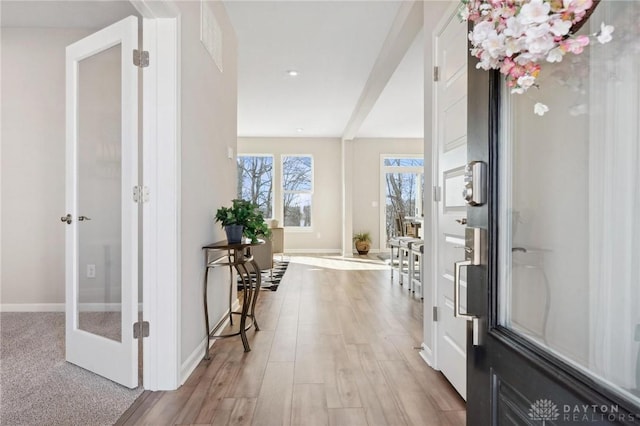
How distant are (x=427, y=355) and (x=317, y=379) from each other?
0.73 metres

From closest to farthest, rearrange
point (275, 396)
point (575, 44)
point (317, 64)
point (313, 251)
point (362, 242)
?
point (575, 44) < point (275, 396) < point (317, 64) < point (362, 242) < point (313, 251)

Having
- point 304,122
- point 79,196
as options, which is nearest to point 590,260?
point 79,196

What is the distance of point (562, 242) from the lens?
0.68 metres

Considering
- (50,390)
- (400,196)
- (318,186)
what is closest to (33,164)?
(50,390)

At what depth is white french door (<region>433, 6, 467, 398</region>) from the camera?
5.85 feet

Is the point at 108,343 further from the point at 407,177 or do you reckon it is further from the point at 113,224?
the point at 407,177

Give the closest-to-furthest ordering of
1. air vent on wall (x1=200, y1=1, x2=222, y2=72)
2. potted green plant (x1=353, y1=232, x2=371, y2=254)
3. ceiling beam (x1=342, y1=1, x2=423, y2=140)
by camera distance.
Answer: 1. air vent on wall (x1=200, y1=1, x2=222, y2=72)
2. ceiling beam (x1=342, y1=1, x2=423, y2=140)
3. potted green plant (x1=353, y1=232, x2=371, y2=254)

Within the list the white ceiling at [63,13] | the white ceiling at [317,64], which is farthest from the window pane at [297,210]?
the white ceiling at [63,13]

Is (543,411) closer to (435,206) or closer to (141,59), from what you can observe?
(435,206)

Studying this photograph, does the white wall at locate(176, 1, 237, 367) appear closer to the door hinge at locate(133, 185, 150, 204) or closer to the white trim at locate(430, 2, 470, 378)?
the door hinge at locate(133, 185, 150, 204)

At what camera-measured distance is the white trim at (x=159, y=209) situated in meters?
1.87

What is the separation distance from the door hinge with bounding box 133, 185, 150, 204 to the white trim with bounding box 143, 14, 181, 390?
22 mm

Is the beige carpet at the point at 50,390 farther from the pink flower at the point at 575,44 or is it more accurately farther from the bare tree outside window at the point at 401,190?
the bare tree outside window at the point at 401,190

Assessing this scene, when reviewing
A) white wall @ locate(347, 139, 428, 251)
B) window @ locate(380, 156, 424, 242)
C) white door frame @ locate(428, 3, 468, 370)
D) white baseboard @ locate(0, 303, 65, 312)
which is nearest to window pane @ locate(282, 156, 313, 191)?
white wall @ locate(347, 139, 428, 251)
